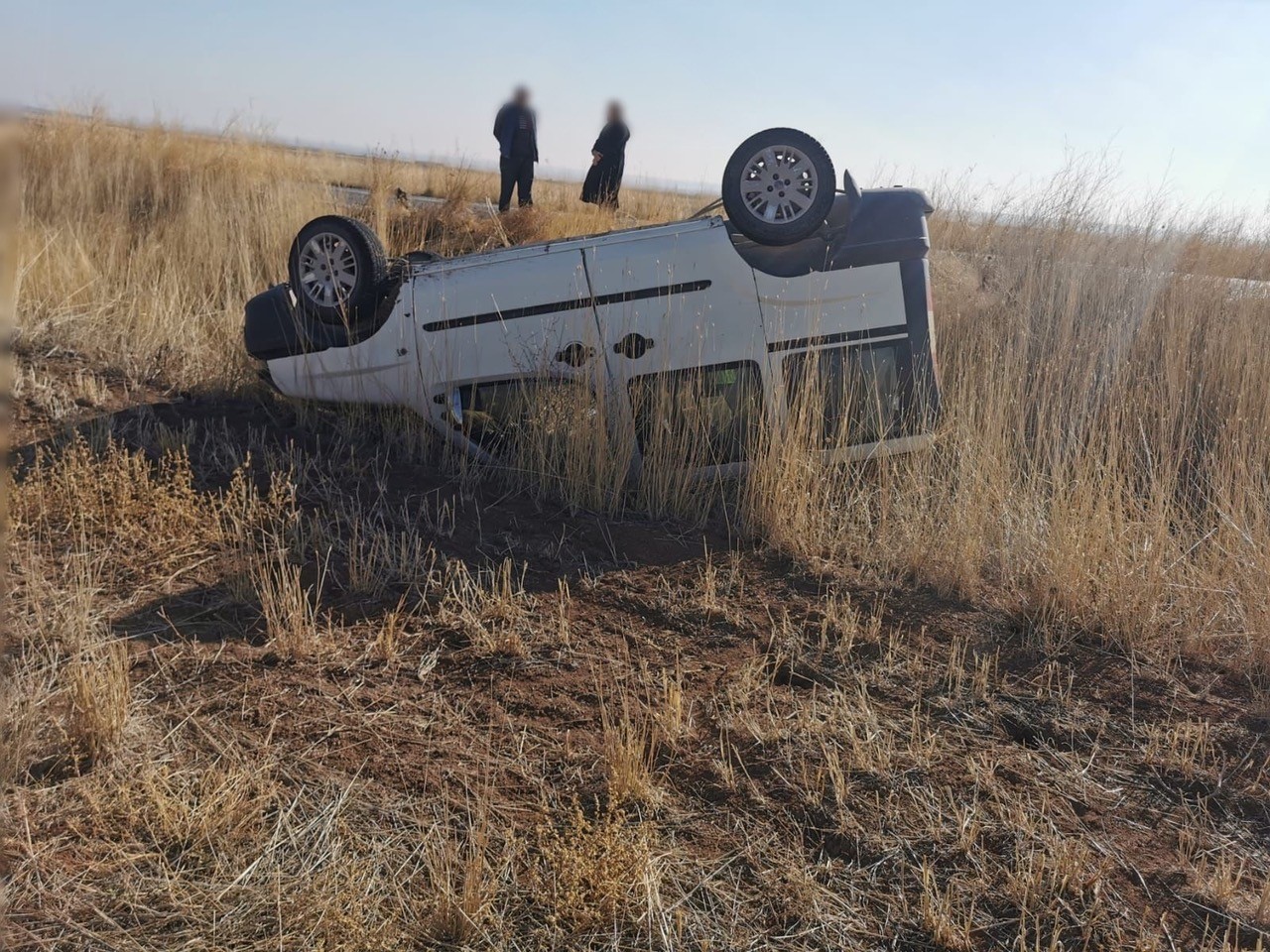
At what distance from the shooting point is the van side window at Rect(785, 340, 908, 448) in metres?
4.92

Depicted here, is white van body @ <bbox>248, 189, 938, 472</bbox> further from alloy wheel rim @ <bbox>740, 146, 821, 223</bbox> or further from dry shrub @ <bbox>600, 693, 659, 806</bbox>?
dry shrub @ <bbox>600, 693, 659, 806</bbox>

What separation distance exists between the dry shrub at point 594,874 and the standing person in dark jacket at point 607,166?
10.5m

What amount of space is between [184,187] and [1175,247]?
9.83 m

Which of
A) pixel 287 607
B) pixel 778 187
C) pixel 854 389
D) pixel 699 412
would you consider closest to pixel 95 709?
pixel 287 607

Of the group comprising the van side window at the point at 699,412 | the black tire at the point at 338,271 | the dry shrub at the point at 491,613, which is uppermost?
the black tire at the point at 338,271

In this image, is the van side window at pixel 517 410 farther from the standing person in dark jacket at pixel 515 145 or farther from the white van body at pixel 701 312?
the standing person in dark jacket at pixel 515 145

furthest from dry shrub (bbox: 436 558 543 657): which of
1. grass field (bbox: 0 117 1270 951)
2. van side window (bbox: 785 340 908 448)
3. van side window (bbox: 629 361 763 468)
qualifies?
van side window (bbox: 785 340 908 448)

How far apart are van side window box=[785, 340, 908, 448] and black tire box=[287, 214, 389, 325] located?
221cm

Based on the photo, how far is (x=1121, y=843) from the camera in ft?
9.16

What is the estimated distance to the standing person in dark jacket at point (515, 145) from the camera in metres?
11.8

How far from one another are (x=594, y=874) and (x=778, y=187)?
3620 millimetres

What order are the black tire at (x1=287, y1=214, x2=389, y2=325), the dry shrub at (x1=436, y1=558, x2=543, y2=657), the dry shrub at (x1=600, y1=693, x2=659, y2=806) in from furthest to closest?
the black tire at (x1=287, y1=214, x2=389, y2=325)
the dry shrub at (x1=436, y1=558, x2=543, y2=657)
the dry shrub at (x1=600, y1=693, x2=659, y2=806)

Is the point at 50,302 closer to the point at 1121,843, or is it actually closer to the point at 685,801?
the point at 685,801

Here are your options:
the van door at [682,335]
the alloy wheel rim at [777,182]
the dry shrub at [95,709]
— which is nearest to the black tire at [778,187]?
the alloy wheel rim at [777,182]
